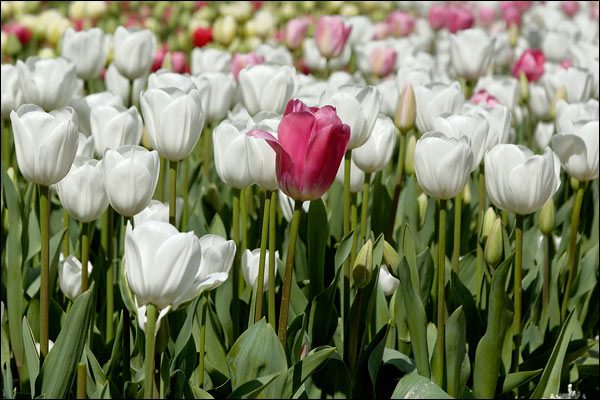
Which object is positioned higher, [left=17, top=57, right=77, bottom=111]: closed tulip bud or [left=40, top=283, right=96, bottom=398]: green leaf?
[left=17, top=57, right=77, bottom=111]: closed tulip bud

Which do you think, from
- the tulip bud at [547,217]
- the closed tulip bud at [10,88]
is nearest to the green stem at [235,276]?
the tulip bud at [547,217]

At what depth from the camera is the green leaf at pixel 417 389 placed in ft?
5.56

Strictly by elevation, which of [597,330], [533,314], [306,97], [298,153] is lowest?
[597,330]

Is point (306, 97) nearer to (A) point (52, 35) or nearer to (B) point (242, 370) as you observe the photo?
(B) point (242, 370)

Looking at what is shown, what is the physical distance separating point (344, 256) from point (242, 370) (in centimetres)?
36

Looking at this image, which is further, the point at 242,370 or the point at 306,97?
the point at 306,97

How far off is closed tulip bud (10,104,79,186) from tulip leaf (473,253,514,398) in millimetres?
863

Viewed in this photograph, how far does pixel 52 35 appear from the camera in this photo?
5.38 m

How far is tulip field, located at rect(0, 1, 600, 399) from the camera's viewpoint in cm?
166

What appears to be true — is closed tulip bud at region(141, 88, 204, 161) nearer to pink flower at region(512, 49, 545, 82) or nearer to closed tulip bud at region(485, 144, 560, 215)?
closed tulip bud at region(485, 144, 560, 215)

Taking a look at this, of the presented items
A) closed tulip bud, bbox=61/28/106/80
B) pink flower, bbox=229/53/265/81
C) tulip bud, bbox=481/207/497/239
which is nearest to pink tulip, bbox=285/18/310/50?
pink flower, bbox=229/53/265/81

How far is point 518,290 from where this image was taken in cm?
200

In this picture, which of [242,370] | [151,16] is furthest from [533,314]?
[151,16]

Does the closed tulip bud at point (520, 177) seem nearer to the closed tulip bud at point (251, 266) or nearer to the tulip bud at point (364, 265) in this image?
the tulip bud at point (364, 265)
